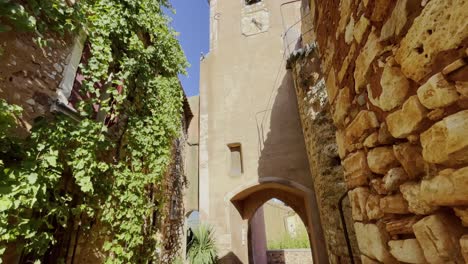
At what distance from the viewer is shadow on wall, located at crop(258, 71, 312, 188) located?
611 centimetres

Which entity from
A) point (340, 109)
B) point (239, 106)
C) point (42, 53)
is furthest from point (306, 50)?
point (42, 53)

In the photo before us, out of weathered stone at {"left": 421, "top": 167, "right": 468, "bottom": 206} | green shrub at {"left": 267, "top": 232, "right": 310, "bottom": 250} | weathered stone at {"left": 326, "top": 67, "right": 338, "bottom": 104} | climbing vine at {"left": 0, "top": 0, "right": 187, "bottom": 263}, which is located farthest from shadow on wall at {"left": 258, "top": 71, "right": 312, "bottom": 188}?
green shrub at {"left": 267, "top": 232, "right": 310, "bottom": 250}

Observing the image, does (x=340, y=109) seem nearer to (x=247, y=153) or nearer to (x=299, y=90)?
(x=299, y=90)

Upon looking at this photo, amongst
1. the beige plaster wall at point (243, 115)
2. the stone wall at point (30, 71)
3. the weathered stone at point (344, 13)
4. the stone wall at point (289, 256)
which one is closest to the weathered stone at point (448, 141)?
the weathered stone at point (344, 13)

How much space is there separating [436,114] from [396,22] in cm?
38

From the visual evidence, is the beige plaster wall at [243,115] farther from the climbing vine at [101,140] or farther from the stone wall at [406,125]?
the stone wall at [406,125]

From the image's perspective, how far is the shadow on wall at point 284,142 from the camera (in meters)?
6.11

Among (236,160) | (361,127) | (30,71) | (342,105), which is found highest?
(236,160)

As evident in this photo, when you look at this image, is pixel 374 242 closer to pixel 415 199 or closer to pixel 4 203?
pixel 415 199

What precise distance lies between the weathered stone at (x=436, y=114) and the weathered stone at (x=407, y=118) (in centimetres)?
2

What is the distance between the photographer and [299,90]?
5.64 m

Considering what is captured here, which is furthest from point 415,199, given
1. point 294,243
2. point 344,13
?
point 294,243

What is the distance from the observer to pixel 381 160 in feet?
3.08

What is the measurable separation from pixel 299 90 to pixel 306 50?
0.96 metres
